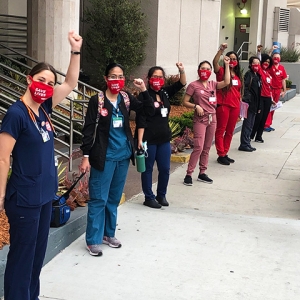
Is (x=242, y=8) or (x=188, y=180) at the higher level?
(x=242, y=8)

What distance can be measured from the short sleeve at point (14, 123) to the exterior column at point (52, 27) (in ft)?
25.0

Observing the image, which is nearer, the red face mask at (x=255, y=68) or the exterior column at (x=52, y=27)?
the red face mask at (x=255, y=68)

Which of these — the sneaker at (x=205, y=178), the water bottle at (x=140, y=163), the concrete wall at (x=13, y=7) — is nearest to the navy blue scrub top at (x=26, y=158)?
the water bottle at (x=140, y=163)

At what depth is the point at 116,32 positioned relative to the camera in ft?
45.2

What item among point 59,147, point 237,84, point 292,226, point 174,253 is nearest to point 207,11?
point 237,84

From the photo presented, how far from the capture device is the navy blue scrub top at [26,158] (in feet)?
11.8

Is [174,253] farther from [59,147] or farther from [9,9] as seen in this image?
[9,9]

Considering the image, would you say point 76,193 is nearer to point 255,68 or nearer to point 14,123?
point 14,123

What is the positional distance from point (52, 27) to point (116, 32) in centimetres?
308

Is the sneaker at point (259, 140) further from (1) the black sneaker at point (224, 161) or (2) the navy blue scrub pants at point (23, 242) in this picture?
(2) the navy blue scrub pants at point (23, 242)

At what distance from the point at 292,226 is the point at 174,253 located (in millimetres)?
1751

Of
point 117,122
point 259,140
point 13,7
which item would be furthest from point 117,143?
point 13,7

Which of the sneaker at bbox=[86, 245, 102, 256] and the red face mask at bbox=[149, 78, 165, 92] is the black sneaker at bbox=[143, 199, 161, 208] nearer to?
the red face mask at bbox=[149, 78, 165, 92]

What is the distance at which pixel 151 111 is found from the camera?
5.91 meters
